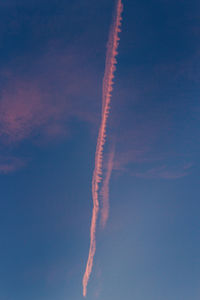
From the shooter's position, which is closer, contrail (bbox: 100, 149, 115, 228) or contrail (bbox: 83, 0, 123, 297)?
contrail (bbox: 83, 0, 123, 297)

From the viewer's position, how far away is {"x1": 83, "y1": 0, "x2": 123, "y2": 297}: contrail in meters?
1.78

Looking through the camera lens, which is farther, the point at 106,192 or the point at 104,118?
the point at 106,192

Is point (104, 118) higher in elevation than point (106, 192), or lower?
higher

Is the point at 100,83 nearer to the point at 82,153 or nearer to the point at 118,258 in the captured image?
the point at 82,153

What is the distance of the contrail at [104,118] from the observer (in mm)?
1784

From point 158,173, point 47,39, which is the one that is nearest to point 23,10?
point 47,39

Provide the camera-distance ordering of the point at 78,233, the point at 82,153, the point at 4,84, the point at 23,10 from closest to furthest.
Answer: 1. the point at 23,10
2. the point at 4,84
3. the point at 82,153
4. the point at 78,233

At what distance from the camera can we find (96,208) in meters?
2.15

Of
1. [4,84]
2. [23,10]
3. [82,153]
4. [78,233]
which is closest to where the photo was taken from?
[23,10]

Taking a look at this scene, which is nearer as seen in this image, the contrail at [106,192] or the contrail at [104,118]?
the contrail at [104,118]

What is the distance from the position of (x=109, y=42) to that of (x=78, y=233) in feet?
5.29

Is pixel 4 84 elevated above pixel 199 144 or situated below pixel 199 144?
above

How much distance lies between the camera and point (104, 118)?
1.98 m

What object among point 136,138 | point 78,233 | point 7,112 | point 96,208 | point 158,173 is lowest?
point 78,233
